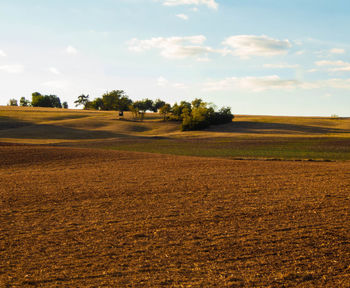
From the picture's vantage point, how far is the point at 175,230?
987cm

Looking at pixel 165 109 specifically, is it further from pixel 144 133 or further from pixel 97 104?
pixel 97 104

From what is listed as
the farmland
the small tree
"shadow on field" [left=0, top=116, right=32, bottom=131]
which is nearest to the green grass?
the farmland

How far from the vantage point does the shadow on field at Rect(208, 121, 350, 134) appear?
205 feet

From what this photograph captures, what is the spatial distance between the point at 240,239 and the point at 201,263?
5.60 ft

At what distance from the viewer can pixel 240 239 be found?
9109 mm

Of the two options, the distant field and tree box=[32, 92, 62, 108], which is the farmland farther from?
tree box=[32, 92, 62, 108]

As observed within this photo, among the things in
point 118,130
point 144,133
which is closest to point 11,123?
point 118,130

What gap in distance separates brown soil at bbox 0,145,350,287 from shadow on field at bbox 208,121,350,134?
4503cm

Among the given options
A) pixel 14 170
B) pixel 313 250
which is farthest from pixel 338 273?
pixel 14 170

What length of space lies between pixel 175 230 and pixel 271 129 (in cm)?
5881

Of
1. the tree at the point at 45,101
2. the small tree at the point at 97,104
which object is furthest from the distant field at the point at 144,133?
the tree at the point at 45,101

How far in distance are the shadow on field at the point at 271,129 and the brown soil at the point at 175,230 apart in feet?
148

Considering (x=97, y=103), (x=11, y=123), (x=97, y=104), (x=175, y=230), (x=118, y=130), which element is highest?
(x=97, y=103)

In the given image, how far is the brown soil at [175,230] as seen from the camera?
23.5 feet
